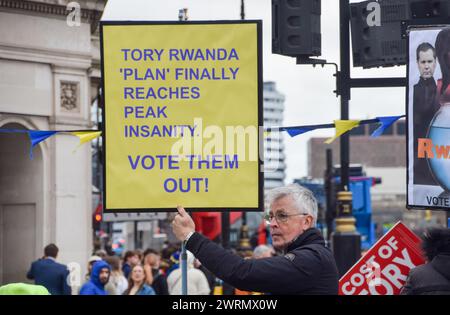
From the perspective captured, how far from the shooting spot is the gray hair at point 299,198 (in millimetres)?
5734

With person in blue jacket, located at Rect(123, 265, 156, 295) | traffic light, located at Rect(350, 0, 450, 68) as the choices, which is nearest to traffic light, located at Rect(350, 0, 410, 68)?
traffic light, located at Rect(350, 0, 450, 68)

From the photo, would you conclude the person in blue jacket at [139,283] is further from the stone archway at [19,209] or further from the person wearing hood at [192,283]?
the stone archway at [19,209]

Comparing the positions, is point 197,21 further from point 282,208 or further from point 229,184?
point 282,208

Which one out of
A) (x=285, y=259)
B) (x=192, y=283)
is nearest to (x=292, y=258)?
(x=285, y=259)

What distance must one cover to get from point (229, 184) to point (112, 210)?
730 millimetres

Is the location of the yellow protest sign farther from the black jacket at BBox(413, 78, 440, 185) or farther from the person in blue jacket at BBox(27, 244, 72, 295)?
the person in blue jacket at BBox(27, 244, 72, 295)

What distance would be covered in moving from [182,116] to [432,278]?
175cm

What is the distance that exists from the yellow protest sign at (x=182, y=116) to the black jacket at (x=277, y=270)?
161 cm

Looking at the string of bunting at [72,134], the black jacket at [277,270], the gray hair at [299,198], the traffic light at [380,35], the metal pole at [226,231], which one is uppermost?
the traffic light at [380,35]

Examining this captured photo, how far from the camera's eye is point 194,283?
51.1 ft

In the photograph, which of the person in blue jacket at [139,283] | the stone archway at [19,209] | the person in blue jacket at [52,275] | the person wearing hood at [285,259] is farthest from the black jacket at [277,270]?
the stone archway at [19,209]

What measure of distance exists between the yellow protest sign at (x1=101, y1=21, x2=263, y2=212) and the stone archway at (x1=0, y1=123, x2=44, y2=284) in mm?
14611
